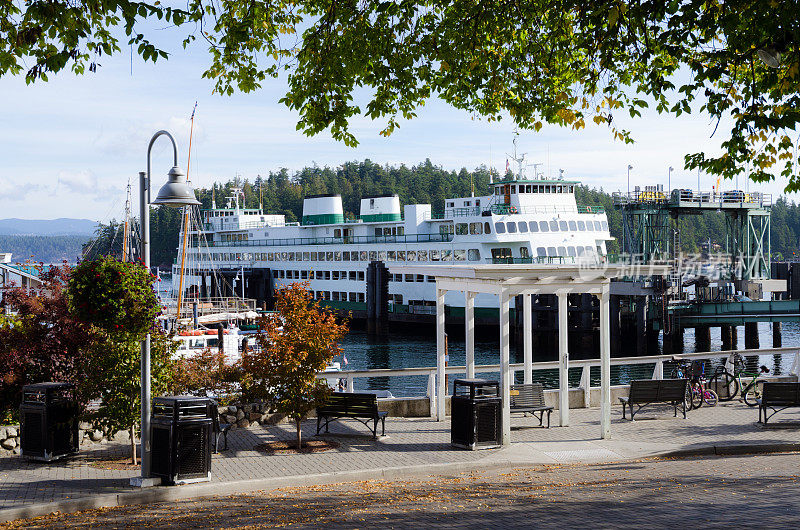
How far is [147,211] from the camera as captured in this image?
393 inches

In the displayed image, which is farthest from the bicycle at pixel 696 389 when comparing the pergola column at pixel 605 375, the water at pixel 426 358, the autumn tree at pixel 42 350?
the water at pixel 426 358

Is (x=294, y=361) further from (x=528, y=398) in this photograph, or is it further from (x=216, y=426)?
(x=528, y=398)

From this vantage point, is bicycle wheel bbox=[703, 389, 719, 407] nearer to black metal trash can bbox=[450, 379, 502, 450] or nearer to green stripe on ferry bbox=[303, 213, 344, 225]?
black metal trash can bbox=[450, 379, 502, 450]

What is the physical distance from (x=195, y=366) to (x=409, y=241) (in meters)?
43.0

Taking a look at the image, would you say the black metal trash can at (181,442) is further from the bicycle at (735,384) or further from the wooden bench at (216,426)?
the bicycle at (735,384)

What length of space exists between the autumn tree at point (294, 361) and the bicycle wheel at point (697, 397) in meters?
Answer: 7.23

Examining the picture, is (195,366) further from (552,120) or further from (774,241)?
(774,241)

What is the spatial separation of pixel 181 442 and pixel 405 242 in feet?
154

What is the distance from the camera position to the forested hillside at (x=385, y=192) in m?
140

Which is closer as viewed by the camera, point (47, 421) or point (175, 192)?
point (175, 192)

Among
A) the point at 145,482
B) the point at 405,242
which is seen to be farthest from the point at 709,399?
the point at 405,242

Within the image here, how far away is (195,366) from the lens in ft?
44.1

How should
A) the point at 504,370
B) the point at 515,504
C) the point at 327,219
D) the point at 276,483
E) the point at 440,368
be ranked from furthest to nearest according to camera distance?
the point at 327,219, the point at 440,368, the point at 504,370, the point at 276,483, the point at 515,504

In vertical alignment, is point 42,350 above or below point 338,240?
below
